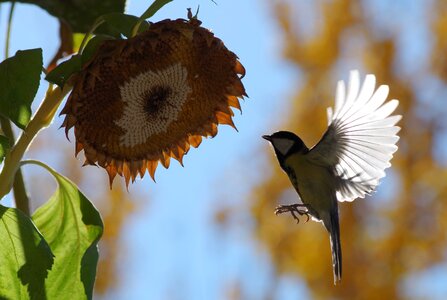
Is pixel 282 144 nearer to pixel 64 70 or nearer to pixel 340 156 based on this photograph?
pixel 340 156

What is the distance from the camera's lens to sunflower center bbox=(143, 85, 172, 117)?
765 mm

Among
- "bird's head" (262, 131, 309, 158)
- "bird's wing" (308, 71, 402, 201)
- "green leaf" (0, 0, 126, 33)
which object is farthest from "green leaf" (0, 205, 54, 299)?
"bird's head" (262, 131, 309, 158)

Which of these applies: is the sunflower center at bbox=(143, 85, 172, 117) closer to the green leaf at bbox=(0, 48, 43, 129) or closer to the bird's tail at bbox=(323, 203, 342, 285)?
the green leaf at bbox=(0, 48, 43, 129)

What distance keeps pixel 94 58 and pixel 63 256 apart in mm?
188

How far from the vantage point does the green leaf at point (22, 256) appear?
667 millimetres

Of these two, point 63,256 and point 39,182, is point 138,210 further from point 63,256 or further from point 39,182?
point 63,256

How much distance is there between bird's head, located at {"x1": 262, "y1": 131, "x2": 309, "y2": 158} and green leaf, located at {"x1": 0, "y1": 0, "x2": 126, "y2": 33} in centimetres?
38

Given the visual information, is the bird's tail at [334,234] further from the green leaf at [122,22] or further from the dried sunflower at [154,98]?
the green leaf at [122,22]

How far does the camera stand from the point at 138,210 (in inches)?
179

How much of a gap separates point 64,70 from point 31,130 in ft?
0.18

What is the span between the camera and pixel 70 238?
2.41 feet

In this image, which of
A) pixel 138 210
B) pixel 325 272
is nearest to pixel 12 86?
pixel 325 272

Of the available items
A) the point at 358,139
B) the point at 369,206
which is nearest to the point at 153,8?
the point at 358,139

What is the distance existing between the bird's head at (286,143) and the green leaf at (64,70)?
0.57 metres
